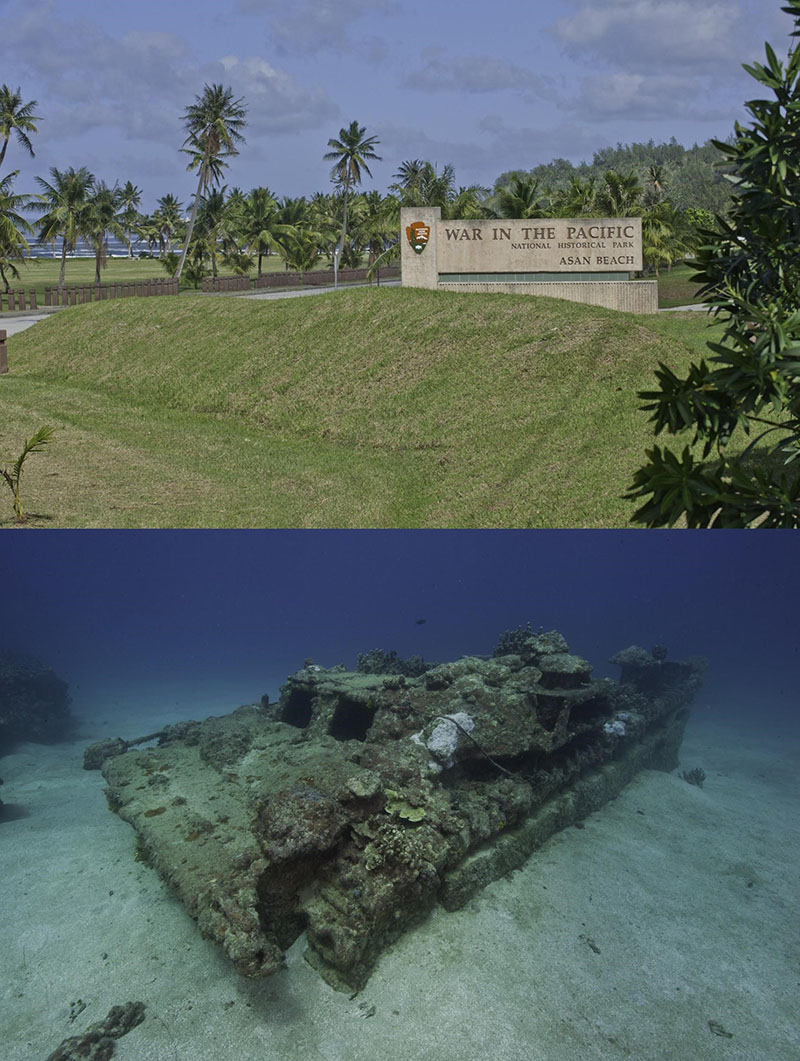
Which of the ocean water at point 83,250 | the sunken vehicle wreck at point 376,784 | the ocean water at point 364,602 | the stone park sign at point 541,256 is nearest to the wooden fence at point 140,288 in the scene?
the stone park sign at point 541,256

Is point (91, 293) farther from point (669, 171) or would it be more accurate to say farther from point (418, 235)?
point (669, 171)

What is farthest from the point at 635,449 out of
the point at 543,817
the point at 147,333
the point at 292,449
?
the point at 147,333

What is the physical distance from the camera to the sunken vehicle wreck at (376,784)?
603 centimetres

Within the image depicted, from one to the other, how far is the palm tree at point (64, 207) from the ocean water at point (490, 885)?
2202 inches

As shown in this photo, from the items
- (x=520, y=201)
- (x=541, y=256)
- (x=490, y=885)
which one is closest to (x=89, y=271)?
(x=520, y=201)

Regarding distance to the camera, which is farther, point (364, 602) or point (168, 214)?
point (168, 214)

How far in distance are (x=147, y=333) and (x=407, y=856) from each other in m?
24.5

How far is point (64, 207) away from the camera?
192 feet

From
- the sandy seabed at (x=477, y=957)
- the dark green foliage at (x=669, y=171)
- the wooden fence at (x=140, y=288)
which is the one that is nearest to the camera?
the sandy seabed at (x=477, y=957)

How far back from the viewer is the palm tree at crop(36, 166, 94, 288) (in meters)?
57.3

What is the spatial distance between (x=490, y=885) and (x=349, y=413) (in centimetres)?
1403

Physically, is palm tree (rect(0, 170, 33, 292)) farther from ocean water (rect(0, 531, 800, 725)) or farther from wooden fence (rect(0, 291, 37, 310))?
ocean water (rect(0, 531, 800, 725))

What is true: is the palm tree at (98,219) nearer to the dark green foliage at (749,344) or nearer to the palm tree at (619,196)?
the palm tree at (619,196)

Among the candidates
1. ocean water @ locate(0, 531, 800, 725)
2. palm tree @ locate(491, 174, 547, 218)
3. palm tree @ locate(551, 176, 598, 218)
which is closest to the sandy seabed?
ocean water @ locate(0, 531, 800, 725)
